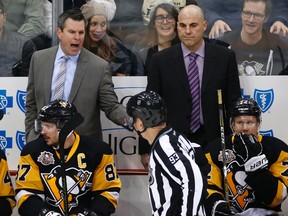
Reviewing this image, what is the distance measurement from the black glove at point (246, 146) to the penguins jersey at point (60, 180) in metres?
0.82

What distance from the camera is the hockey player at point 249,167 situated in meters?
5.59

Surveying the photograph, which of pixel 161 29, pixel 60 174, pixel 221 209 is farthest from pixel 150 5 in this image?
pixel 221 209

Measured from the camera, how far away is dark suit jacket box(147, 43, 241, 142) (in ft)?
19.5

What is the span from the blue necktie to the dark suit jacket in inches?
22.3

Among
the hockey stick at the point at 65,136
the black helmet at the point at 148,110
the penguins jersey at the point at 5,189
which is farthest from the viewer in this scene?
the penguins jersey at the point at 5,189

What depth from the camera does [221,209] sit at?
215 inches

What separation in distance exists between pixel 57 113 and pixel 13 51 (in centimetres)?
116

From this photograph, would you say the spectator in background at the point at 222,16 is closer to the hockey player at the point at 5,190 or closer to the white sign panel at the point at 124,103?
the white sign panel at the point at 124,103

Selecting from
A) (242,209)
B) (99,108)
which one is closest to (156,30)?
(99,108)

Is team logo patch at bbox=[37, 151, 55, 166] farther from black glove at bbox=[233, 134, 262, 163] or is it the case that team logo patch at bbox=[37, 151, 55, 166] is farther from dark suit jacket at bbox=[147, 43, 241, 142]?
black glove at bbox=[233, 134, 262, 163]

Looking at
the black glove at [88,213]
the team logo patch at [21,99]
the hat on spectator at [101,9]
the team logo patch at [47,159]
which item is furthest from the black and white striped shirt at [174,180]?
the team logo patch at [21,99]

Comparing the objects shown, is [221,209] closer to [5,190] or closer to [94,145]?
[94,145]

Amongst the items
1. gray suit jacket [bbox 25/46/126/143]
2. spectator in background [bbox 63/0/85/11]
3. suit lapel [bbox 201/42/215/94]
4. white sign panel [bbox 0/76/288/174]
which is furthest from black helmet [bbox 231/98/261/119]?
spectator in background [bbox 63/0/85/11]

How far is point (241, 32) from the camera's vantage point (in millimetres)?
6324
